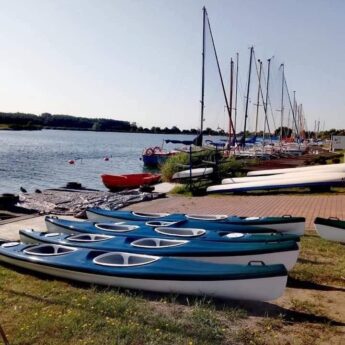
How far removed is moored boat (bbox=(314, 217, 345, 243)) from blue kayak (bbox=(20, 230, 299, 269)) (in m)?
2.43

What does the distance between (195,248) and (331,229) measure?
10.6 feet

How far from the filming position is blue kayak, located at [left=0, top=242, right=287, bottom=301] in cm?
490

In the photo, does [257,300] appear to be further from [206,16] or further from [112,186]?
[206,16]

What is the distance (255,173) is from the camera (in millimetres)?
18828

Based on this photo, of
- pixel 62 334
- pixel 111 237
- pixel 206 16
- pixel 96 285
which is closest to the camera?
pixel 62 334

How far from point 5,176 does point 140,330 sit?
27.7 m

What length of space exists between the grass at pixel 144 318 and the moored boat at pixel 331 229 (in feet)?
7.43

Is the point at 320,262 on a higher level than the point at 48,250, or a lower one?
lower

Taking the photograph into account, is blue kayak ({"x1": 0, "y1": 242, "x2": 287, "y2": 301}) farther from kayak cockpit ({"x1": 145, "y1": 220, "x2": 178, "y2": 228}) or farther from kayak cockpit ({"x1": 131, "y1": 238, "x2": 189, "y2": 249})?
kayak cockpit ({"x1": 145, "y1": 220, "x2": 178, "y2": 228})

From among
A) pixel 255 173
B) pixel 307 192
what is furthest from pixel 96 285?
pixel 255 173

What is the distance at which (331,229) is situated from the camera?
805 cm

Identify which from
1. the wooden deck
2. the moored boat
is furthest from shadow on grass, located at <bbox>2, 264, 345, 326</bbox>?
the wooden deck

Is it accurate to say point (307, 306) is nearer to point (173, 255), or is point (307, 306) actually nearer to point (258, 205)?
point (173, 255)

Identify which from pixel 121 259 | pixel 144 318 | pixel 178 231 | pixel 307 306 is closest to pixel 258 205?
pixel 178 231
